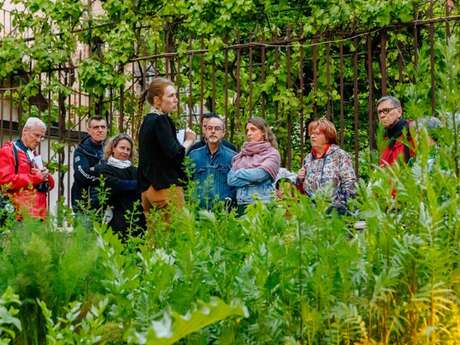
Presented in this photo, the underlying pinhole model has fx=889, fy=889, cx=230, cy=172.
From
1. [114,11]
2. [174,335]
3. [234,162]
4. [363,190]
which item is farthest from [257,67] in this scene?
[174,335]

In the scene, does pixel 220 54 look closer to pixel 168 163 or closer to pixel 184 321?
pixel 168 163

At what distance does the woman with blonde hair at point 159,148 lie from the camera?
684cm

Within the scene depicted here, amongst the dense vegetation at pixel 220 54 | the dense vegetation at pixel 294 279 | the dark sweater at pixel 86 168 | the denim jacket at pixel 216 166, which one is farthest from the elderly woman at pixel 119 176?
the dense vegetation at pixel 294 279

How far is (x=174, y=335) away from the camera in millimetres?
1242

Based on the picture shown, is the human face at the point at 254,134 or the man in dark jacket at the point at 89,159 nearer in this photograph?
the human face at the point at 254,134

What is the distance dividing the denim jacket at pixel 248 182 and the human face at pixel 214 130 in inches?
15.0

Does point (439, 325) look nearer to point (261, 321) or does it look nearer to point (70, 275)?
point (261, 321)

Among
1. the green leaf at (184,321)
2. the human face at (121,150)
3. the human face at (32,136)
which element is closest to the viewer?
the green leaf at (184,321)

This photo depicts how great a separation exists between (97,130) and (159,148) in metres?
1.60

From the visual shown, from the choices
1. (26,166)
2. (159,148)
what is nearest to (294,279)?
(159,148)

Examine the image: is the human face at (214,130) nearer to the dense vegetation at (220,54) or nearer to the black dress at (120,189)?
the black dress at (120,189)

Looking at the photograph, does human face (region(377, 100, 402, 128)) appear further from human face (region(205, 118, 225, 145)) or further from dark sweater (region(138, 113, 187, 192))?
dark sweater (region(138, 113, 187, 192))

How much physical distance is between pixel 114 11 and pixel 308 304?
32.6 ft

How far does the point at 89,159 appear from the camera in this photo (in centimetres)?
813
